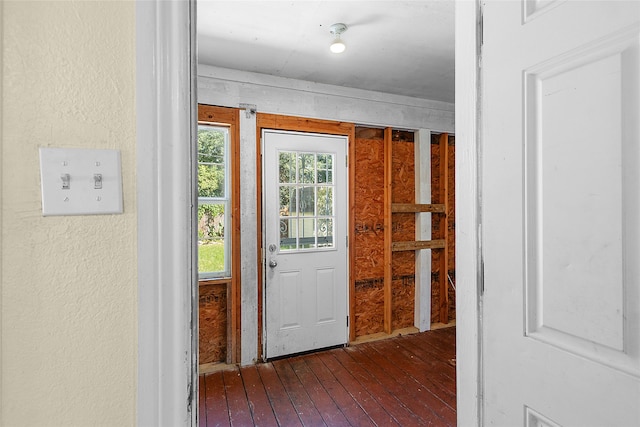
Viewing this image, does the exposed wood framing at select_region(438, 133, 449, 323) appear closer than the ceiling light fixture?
No

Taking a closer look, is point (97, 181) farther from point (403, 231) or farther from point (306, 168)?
point (403, 231)

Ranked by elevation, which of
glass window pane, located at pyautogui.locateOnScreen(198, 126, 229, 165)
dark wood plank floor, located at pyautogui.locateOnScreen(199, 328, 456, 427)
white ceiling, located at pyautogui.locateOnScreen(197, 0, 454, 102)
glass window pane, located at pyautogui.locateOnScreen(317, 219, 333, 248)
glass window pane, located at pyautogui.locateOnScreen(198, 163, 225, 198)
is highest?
white ceiling, located at pyautogui.locateOnScreen(197, 0, 454, 102)

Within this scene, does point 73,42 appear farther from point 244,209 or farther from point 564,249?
point 244,209

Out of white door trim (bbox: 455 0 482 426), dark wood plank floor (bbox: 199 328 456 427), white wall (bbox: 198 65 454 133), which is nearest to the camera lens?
white door trim (bbox: 455 0 482 426)

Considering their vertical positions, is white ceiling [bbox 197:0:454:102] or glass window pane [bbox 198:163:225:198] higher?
white ceiling [bbox 197:0:454:102]

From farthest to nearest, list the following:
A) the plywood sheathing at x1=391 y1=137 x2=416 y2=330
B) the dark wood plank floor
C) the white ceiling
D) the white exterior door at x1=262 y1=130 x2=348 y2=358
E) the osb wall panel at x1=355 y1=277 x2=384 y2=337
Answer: the plywood sheathing at x1=391 y1=137 x2=416 y2=330
the osb wall panel at x1=355 y1=277 x2=384 y2=337
the white exterior door at x1=262 y1=130 x2=348 y2=358
the dark wood plank floor
the white ceiling

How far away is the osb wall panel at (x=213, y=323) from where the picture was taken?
2912 millimetres

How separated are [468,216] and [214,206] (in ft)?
8.03

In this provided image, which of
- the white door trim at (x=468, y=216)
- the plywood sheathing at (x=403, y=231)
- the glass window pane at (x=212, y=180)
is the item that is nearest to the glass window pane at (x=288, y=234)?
the glass window pane at (x=212, y=180)

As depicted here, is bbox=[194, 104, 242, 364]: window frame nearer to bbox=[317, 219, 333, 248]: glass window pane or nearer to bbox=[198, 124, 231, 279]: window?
bbox=[198, 124, 231, 279]: window

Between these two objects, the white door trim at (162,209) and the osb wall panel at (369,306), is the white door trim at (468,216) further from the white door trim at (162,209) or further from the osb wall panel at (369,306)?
the osb wall panel at (369,306)

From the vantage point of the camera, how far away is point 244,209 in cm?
295

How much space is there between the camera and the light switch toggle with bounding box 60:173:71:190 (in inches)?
23.0

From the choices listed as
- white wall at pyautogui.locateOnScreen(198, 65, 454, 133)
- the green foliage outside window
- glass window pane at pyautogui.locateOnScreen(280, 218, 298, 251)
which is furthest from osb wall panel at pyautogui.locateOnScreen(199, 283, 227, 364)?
white wall at pyautogui.locateOnScreen(198, 65, 454, 133)
